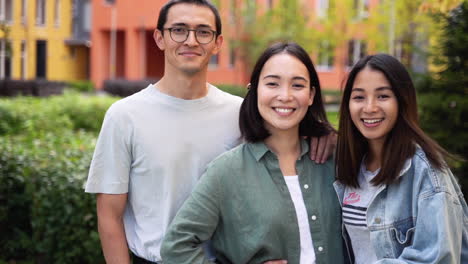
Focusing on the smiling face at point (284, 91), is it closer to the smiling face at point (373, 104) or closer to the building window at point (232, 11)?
the smiling face at point (373, 104)

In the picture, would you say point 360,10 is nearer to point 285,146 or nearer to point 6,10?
point 6,10

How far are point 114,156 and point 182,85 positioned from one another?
48 centimetres

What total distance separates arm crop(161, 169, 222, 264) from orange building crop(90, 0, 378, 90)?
29.9 metres

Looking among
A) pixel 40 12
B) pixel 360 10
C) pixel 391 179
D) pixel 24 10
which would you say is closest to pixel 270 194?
pixel 391 179

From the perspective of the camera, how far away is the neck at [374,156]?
9.61 ft

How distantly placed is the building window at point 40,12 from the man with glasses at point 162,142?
3622cm

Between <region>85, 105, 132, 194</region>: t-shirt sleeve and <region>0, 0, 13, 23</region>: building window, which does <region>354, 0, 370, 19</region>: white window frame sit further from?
<region>85, 105, 132, 194</region>: t-shirt sleeve

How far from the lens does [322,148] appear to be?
3057mm

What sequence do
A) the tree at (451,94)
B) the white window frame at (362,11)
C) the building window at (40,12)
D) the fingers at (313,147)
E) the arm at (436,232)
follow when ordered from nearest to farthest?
the arm at (436,232) → the fingers at (313,147) → the tree at (451,94) → the white window frame at (362,11) → the building window at (40,12)

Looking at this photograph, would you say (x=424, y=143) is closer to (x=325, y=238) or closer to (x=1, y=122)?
(x=325, y=238)

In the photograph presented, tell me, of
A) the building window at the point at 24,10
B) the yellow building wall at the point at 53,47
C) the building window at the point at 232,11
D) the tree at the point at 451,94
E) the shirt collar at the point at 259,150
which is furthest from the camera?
the yellow building wall at the point at 53,47

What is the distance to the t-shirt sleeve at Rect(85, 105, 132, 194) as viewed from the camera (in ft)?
10.1

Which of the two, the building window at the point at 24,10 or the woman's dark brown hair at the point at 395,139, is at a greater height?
the building window at the point at 24,10

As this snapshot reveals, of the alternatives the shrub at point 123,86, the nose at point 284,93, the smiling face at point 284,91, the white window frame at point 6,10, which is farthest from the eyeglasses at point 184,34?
the white window frame at point 6,10
